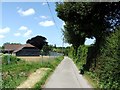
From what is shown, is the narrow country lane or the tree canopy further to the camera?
the tree canopy

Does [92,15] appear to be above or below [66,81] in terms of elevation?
above

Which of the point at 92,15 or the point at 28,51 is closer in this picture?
the point at 92,15

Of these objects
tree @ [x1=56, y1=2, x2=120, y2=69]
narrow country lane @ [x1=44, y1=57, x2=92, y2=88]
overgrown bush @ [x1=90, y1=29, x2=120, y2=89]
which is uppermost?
tree @ [x1=56, y1=2, x2=120, y2=69]

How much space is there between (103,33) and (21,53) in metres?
76.5

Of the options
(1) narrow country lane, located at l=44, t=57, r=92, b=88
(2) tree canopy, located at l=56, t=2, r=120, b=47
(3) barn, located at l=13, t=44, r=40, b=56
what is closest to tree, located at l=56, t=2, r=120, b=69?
(2) tree canopy, located at l=56, t=2, r=120, b=47

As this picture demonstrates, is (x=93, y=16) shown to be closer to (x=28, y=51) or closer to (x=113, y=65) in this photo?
(x=113, y=65)

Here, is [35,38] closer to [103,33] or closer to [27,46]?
[27,46]

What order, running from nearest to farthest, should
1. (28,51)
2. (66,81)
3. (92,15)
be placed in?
(66,81)
(92,15)
(28,51)

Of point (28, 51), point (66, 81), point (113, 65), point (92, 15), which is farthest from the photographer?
point (28, 51)

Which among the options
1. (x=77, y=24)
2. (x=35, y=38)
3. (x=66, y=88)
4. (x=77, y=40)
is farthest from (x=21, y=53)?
(x=66, y=88)

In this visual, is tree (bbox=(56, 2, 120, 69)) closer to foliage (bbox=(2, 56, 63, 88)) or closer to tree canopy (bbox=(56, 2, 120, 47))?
tree canopy (bbox=(56, 2, 120, 47))

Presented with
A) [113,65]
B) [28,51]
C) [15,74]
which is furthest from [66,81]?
[28,51]

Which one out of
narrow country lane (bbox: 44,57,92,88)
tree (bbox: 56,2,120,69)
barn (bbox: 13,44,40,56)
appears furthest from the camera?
barn (bbox: 13,44,40,56)

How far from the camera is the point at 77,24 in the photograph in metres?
26.3
